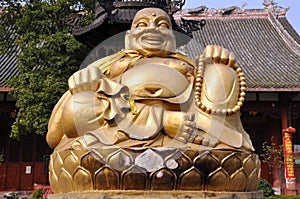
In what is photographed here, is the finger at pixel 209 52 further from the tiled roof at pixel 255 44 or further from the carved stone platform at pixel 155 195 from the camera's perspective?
the tiled roof at pixel 255 44

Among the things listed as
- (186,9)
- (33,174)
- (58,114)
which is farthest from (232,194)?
(186,9)

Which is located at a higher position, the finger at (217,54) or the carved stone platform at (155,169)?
the finger at (217,54)

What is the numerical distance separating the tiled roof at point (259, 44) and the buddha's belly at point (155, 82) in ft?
23.0

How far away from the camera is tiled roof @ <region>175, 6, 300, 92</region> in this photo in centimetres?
964

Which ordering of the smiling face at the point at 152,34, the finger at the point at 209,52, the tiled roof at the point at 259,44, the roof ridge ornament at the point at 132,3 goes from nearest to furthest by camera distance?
the finger at the point at 209,52
the smiling face at the point at 152,34
the roof ridge ornament at the point at 132,3
the tiled roof at the point at 259,44

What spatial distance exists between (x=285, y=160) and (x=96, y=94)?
7950 mm

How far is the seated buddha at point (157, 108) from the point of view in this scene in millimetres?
2139

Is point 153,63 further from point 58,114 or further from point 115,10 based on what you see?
point 115,10

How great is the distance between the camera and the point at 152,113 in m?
2.21

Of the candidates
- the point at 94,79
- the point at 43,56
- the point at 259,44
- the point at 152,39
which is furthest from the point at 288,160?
the point at 94,79

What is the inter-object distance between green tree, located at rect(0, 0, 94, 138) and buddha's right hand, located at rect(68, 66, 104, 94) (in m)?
4.77

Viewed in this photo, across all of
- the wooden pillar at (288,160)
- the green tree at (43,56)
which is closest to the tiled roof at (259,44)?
the wooden pillar at (288,160)

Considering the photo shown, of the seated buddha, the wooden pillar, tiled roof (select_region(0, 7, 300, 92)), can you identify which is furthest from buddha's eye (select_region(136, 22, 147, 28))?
the wooden pillar

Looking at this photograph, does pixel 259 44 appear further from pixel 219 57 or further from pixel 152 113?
pixel 152 113
